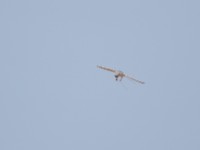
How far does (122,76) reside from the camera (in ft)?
172
